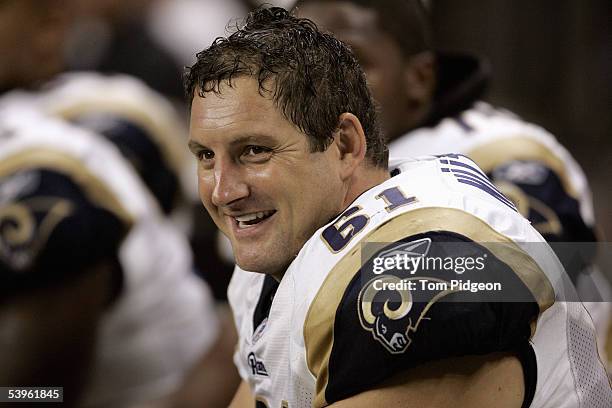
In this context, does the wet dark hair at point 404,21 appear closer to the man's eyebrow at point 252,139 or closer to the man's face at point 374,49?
the man's face at point 374,49

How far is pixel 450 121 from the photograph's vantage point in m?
2.22

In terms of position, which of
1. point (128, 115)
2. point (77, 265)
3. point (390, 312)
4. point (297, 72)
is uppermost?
point (297, 72)

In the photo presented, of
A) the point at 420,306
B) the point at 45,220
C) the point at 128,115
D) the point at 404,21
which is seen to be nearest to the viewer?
the point at 420,306

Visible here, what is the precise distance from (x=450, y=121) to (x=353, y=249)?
3.85 feet

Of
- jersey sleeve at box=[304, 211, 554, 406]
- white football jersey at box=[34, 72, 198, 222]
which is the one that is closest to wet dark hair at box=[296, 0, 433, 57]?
white football jersey at box=[34, 72, 198, 222]

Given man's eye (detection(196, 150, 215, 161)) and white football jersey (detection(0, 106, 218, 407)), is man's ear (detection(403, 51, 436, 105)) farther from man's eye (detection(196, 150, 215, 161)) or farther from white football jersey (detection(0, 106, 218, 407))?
man's eye (detection(196, 150, 215, 161))

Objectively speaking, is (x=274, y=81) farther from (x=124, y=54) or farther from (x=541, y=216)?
(x=124, y=54)

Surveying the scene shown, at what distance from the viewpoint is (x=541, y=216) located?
1.95 m

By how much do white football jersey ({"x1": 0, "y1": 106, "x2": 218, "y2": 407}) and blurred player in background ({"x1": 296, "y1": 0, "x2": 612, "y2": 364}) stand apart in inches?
21.1

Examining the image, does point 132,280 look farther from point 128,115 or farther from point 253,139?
point 253,139

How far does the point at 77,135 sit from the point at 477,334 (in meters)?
1.34

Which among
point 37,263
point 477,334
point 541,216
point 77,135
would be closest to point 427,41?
point 541,216

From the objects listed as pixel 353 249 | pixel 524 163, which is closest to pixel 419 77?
pixel 524 163

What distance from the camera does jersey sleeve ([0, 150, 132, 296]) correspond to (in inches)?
80.3
